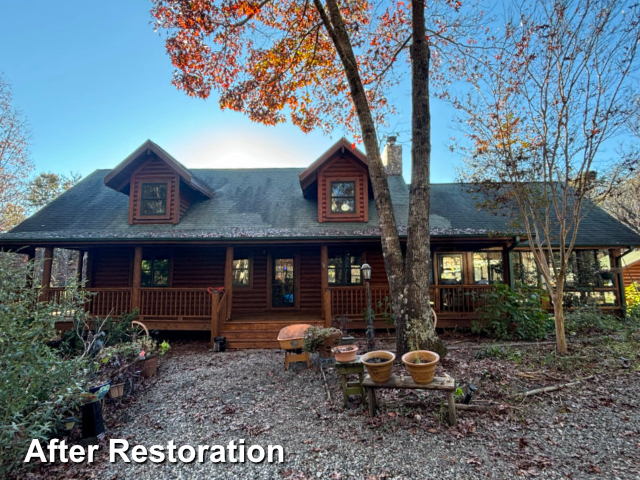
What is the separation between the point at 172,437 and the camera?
12.3 feet

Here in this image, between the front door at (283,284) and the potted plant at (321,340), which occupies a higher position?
the front door at (283,284)

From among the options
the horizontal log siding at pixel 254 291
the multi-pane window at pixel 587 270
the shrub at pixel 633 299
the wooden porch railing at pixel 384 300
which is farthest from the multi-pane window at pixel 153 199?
the shrub at pixel 633 299

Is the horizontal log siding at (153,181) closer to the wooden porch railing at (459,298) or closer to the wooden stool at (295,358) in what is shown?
the wooden stool at (295,358)

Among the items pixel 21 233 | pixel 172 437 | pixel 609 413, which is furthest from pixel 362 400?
pixel 21 233

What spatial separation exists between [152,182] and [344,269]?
685cm

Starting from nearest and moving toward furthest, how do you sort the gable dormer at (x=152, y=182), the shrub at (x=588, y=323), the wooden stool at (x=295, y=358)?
the wooden stool at (x=295, y=358), the shrub at (x=588, y=323), the gable dormer at (x=152, y=182)

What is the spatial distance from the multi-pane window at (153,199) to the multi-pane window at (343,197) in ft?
17.8

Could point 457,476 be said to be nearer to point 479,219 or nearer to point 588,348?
point 588,348

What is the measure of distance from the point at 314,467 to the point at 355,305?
20.2ft

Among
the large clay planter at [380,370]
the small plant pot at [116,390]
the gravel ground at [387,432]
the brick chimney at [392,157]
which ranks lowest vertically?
the gravel ground at [387,432]

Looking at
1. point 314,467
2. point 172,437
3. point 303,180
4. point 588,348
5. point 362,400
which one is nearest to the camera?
point 314,467

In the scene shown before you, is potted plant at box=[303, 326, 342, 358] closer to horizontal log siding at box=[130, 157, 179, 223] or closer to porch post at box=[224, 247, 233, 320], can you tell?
porch post at box=[224, 247, 233, 320]

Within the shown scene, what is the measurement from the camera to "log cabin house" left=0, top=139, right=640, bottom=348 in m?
8.63

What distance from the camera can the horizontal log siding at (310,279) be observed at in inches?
414
